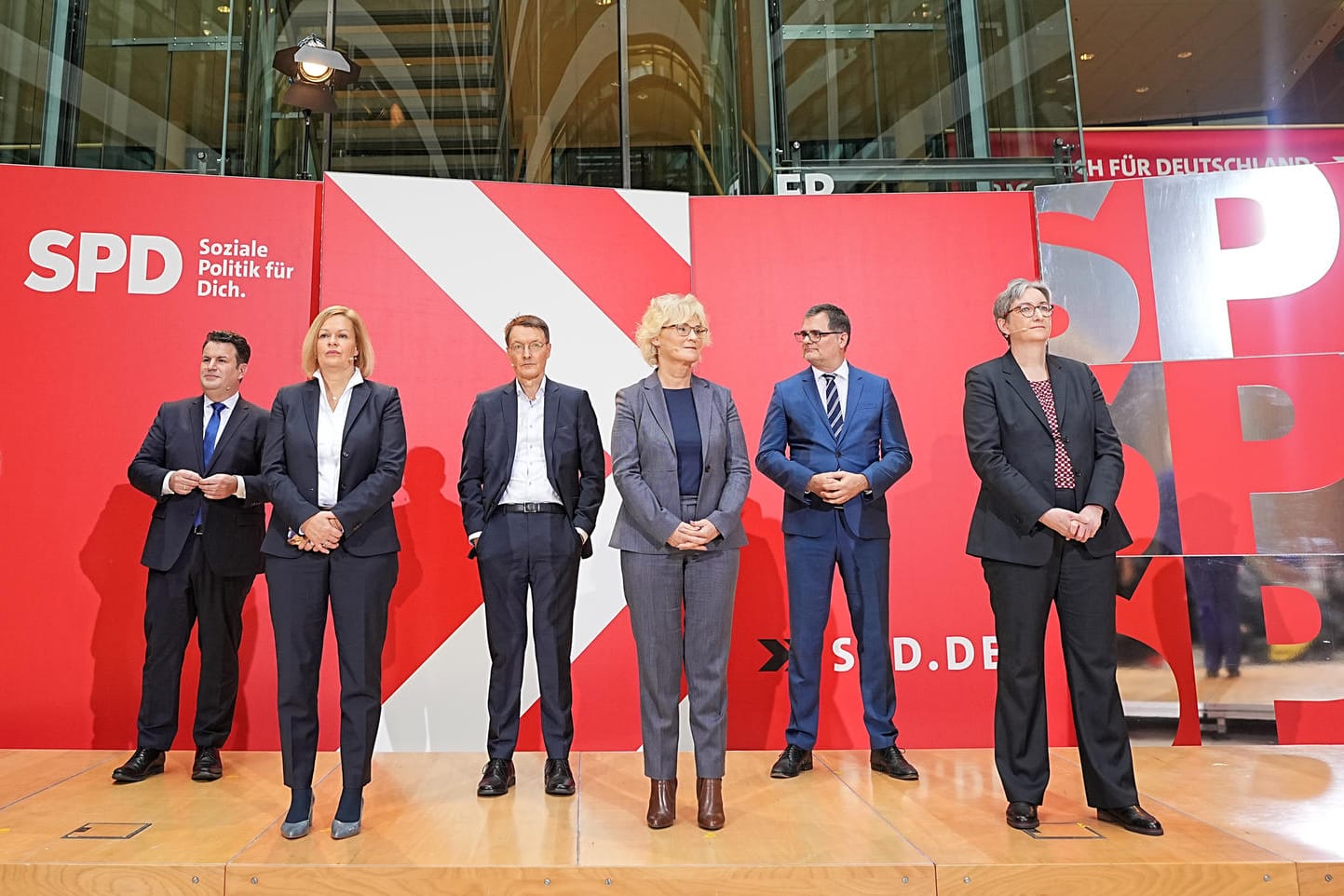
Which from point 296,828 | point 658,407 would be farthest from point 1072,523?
point 296,828

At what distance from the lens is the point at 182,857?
272 cm

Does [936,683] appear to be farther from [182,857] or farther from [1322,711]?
[182,857]

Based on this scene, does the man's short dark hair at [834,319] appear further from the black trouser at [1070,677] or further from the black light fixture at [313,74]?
the black light fixture at [313,74]

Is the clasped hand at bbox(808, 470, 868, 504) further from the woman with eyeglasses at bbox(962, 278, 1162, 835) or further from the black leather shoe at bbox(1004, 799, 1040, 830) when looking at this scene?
the black leather shoe at bbox(1004, 799, 1040, 830)

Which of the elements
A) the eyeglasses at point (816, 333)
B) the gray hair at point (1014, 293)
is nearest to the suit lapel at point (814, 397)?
the eyeglasses at point (816, 333)

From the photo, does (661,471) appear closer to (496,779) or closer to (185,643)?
(496,779)

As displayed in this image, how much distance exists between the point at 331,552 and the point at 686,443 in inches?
47.2

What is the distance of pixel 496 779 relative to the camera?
11.2ft

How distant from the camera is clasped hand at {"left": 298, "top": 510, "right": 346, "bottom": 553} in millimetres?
2893

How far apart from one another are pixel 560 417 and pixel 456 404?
1079 millimetres

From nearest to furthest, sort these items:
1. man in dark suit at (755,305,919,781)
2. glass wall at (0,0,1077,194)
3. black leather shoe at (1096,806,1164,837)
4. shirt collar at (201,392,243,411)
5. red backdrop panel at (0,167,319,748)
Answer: black leather shoe at (1096,806,1164,837), man in dark suit at (755,305,919,781), shirt collar at (201,392,243,411), red backdrop panel at (0,167,319,748), glass wall at (0,0,1077,194)

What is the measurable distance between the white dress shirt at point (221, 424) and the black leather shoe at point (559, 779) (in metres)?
1.62

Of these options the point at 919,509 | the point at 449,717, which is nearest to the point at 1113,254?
the point at 919,509

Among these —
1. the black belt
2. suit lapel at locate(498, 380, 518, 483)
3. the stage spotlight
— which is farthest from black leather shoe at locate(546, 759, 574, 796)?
the stage spotlight
